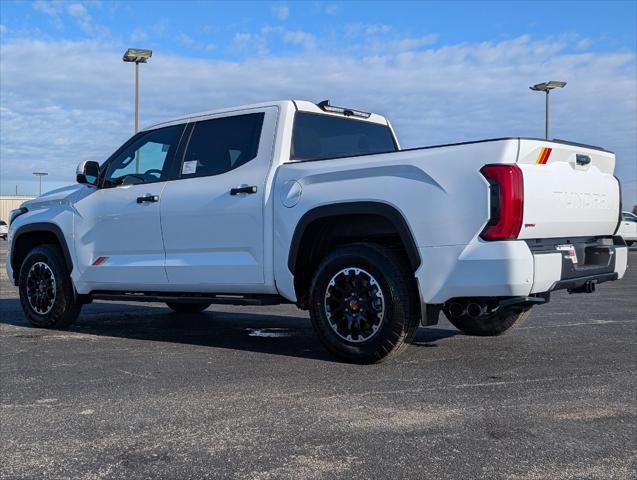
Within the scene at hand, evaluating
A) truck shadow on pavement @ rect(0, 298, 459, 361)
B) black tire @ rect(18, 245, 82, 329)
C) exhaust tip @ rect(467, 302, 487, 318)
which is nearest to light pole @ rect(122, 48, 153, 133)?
truck shadow on pavement @ rect(0, 298, 459, 361)

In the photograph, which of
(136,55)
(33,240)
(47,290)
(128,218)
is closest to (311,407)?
(128,218)

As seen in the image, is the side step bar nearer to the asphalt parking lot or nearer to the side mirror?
the asphalt parking lot

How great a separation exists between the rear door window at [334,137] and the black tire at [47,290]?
299 cm

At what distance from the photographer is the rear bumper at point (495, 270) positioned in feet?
15.3

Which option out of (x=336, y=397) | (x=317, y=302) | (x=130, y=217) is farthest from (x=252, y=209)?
(x=336, y=397)

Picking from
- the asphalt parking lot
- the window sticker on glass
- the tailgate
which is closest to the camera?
the asphalt parking lot

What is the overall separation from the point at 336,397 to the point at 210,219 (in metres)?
2.35

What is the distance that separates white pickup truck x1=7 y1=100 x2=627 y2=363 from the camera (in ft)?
15.6

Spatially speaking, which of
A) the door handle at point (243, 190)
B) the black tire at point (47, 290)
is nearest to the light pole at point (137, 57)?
the black tire at point (47, 290)

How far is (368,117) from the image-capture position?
7117mm

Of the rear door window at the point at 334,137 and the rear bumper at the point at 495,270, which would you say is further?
the rear door window at the point at 334,137

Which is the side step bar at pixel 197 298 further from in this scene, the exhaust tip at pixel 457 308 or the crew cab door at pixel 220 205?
the exhaust tip at pixel 457 308

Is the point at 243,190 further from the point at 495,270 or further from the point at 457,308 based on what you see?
the point at 495,270

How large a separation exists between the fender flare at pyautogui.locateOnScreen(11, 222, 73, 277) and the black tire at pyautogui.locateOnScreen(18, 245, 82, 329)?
13cm
